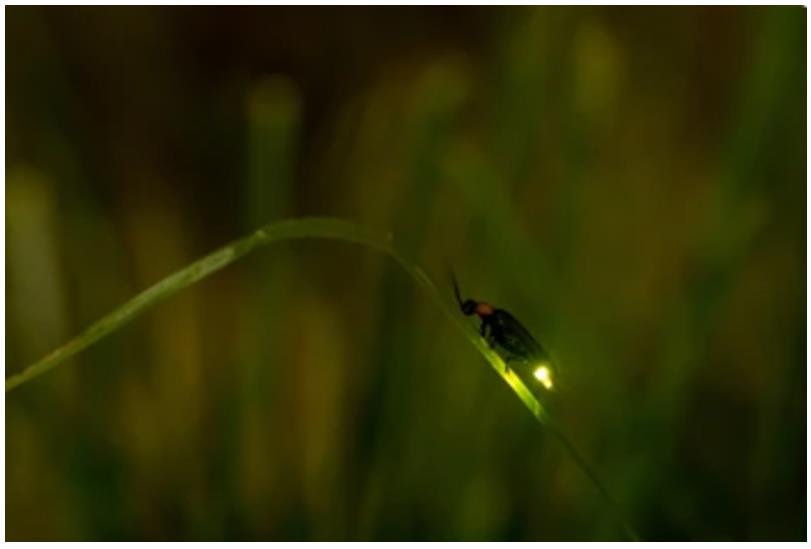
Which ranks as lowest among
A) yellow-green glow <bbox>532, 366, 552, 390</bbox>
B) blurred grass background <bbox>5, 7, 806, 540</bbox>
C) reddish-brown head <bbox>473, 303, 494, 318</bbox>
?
yellow-green glow <bbox>532, 366, 552, 390</bbox>

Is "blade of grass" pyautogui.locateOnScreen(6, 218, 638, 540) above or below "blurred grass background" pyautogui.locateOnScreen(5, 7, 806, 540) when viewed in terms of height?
below

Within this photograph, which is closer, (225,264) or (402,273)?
(225,264)

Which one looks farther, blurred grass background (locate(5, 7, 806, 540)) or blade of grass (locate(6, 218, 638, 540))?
blurred grass background (locate(5, 7, 806, 540))

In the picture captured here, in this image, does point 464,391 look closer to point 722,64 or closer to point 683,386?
point 683,386

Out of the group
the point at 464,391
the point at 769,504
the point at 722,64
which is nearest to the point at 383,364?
the point at 464,391

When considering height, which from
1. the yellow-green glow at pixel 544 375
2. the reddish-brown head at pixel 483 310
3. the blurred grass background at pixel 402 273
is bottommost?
the yellow-green glow at pixel 544 375

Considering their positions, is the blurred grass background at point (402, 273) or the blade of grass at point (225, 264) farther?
the blurred grass background at point (402, 273)
